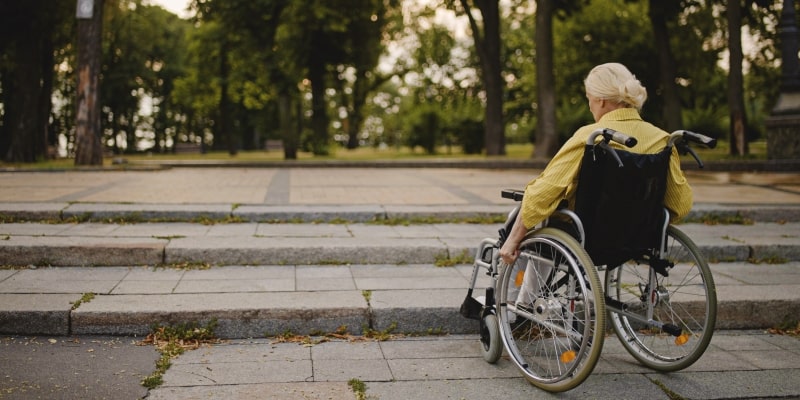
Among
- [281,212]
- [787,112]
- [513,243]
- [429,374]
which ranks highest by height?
[787,112]

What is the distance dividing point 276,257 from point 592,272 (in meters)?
3.38

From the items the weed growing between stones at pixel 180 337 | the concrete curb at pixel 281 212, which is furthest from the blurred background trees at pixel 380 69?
the weed growing between stones at pixel 180 337

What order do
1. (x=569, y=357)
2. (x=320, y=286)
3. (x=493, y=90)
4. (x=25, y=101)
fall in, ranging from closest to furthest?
(x=569, y=357)
(x=320, y=286)
(x=25, y=101)
(x=493, y=90)

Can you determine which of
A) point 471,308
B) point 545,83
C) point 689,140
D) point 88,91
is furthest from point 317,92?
point 689,140

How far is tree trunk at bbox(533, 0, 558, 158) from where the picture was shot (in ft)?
57.4

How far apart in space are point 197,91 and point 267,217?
30198 millimetres

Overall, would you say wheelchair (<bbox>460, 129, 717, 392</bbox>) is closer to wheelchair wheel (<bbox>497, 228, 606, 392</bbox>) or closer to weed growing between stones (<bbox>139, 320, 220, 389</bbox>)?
wheelchair wheel (<bbox>497, 228, 606, 392</bbox>)

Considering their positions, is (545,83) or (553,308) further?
(545,83)

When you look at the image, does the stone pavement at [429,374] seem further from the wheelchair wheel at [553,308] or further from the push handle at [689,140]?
the push handle at [689,140]

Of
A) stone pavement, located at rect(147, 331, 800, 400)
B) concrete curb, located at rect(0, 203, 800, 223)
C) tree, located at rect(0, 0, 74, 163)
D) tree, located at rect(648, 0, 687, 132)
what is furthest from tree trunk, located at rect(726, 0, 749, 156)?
tree, located at rect(0, 0, 74, 163)

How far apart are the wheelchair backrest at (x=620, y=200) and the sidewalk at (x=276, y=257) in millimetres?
1466

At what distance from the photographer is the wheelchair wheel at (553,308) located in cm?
325

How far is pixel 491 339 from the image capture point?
394 cm

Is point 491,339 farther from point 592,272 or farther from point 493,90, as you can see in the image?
point 493,90
